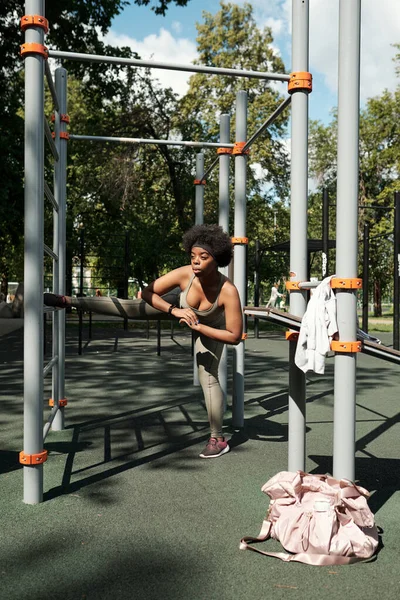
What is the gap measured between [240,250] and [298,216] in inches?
61.2

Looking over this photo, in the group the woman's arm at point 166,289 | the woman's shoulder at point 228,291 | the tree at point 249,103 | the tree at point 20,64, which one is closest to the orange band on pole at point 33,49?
the woman's arm at point 166,289

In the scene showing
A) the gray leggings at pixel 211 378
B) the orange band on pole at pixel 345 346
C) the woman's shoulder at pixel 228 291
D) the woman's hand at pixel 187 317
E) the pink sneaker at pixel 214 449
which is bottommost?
the pink sneaker at pixel 214 449

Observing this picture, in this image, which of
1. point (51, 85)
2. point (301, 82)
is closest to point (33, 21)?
point (51, 85)

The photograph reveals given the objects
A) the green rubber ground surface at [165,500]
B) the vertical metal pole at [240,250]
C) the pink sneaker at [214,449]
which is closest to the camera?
the green rubber ground surface at [165,500]

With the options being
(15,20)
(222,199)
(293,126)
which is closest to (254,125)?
(15,20)

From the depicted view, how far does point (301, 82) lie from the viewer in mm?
3217

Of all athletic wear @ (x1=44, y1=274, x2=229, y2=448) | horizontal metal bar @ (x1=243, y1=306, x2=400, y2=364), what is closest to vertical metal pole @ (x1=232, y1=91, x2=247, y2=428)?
athletic wear @ (x1=44, y1=274, x2=229, y2=448)

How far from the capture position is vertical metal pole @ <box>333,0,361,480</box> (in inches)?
106

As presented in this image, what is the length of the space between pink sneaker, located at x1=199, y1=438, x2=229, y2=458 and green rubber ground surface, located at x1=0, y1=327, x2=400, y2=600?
53mm

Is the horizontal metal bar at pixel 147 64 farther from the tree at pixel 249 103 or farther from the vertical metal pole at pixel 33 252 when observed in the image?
the tree at pixel 249 103

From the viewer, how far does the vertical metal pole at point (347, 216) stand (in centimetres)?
268

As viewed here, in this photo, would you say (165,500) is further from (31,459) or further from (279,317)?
(279,317)

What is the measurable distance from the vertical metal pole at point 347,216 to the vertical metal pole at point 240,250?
208 cm

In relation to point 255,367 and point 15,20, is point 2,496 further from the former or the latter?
point 15,20
